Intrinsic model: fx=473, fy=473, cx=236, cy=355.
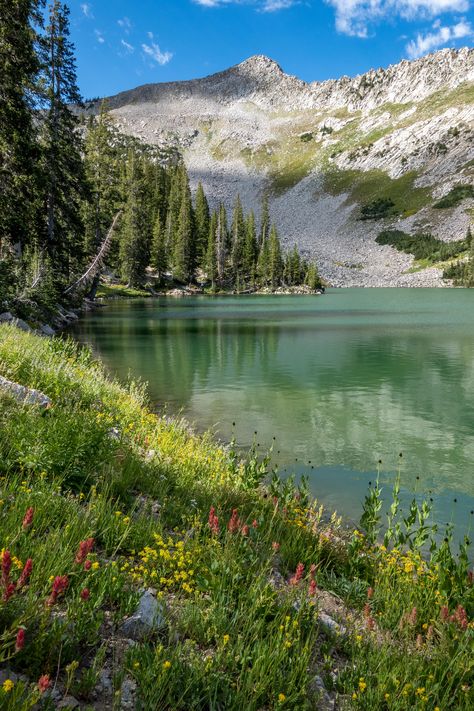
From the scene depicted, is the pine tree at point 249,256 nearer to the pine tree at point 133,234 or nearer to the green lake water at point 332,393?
the pine tree at point 133,234

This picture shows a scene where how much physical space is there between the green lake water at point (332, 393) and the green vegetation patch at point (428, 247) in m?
149

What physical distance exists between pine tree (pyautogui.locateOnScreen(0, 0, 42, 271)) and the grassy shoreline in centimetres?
2671

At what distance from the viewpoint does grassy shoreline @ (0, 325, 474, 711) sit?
3223 mm

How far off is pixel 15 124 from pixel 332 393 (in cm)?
2554

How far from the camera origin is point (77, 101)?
4278cm

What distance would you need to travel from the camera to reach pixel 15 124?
29375 mm

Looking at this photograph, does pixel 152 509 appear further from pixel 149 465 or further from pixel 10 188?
pixel 10 188

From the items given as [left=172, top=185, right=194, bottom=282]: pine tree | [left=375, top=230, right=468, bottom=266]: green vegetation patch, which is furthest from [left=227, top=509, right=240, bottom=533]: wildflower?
[left=375, top=230, right=468, bottom=266]: green vegetation patch

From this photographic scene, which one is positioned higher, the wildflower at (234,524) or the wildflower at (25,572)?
the wildflower at (25,572)

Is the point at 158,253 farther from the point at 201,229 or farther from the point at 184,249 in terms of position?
the point at 201,229

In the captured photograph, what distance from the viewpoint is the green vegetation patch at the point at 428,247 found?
585 feet

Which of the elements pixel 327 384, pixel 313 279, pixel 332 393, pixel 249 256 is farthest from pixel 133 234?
pixel 332 393

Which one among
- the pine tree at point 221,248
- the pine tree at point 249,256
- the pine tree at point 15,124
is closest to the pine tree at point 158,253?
the pine tree at point 221,248

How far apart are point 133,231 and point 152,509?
299ft
